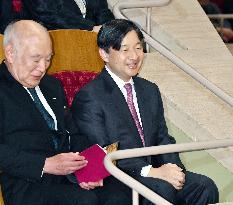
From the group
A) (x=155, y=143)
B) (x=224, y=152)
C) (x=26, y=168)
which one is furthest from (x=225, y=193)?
(x=26, y=168)

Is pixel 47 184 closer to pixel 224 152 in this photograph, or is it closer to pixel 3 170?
pixel 3 170

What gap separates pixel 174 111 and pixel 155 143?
851 mm

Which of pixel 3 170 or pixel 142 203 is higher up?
pixel 3 170

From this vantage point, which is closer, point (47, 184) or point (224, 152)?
point (47, 184)

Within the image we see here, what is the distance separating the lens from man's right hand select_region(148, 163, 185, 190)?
348cm

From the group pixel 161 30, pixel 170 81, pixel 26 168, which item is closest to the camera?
pixel 26 168

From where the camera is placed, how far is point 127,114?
3.64 metres

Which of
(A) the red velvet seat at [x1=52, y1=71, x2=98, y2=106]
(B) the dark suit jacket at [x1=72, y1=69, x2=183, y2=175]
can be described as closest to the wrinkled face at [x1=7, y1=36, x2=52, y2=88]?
(B) the dark suit jacket at [x1=72, y1=69, x2=183, y2=175]

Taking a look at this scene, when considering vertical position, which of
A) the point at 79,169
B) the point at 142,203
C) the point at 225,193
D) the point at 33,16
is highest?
the point at 33,16

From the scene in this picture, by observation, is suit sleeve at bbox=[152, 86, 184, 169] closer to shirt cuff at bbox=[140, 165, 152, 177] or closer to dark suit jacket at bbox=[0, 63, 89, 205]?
shirt cuff at bbox=[140, 165, 152, 177]

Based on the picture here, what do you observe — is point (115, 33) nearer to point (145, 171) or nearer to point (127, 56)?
point (127, 56)

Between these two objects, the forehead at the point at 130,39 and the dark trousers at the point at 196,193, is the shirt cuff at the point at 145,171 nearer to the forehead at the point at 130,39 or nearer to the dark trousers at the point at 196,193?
the dark trousers at the point at 196,193

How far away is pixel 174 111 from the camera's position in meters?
4.57

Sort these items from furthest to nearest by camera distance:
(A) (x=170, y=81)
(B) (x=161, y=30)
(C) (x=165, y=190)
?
(B) (x=161, y=30)
(A) (x=170, y=81)
(C) (x=165, y=190)
